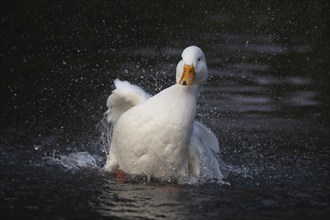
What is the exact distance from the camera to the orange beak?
22.8 feet

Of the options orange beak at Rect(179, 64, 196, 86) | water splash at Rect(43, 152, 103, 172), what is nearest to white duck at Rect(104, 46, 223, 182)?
orange beak at Rect(179, 64, 196, 86)

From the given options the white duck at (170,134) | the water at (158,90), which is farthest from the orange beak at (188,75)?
the water at (158,90)

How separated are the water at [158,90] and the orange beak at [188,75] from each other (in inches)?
36.4

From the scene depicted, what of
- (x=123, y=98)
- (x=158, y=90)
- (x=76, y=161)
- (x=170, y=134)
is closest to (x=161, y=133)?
(x=170, y=134)

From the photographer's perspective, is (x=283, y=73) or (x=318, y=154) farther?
(x=283, y=73)

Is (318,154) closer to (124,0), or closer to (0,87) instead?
(0,87)

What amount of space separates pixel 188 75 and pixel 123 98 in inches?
34.9

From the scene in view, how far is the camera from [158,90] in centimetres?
1040

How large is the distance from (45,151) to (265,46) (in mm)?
4725

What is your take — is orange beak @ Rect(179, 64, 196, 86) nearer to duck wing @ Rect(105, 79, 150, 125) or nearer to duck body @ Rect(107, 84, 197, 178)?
duck body @ Rect(107, 84, 197, 178)

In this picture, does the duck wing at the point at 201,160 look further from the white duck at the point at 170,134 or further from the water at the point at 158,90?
the water at the point at 158,90

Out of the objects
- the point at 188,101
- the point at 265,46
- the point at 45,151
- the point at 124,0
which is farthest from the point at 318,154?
the point at 124,0

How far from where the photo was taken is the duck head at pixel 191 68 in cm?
696

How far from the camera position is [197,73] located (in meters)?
7.12
